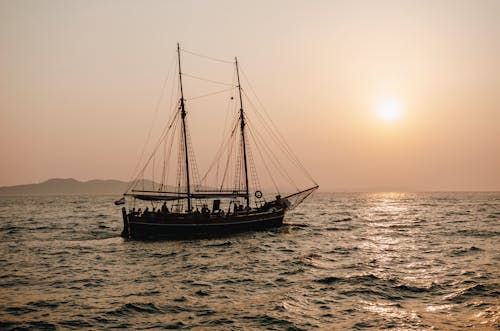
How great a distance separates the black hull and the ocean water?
2536mm

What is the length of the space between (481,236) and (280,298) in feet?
105

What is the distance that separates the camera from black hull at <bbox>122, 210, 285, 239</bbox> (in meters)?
42.5

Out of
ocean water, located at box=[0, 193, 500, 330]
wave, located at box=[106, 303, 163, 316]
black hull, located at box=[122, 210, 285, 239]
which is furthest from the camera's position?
black hull, located at box=[122, 210, 285, 239]

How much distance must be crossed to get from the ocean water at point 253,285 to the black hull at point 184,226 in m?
2.54

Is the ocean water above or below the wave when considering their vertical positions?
below

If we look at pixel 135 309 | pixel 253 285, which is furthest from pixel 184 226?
pixel 135 309

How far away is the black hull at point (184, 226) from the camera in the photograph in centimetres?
4250

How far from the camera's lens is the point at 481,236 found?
4206 centimetres

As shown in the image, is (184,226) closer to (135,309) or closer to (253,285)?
(253,285)

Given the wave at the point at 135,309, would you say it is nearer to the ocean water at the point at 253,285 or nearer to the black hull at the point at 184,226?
the ocean water at the point at 253,285

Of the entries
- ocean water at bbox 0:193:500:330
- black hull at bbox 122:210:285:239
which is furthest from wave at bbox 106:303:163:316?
black hull at bbox 122:210:285:239

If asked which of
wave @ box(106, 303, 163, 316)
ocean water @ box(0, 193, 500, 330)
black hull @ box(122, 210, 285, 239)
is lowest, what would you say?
ocean water @ box(0, 193, 500, 330)

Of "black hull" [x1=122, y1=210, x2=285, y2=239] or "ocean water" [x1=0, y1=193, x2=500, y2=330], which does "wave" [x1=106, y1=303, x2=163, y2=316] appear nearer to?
"ocean water" [x1=0, y1=193, x2=500, y2=330]

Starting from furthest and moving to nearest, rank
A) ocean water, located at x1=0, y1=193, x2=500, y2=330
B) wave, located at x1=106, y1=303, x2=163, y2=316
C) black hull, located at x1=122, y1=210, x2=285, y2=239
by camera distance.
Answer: black hull, located at x1=122, y1=210, x2=285, y2=239, wave, located at x1=106, y1=303, x2=163, y2=316, ocean water, located at x1=0, y1=193, x2=500, y2=330
